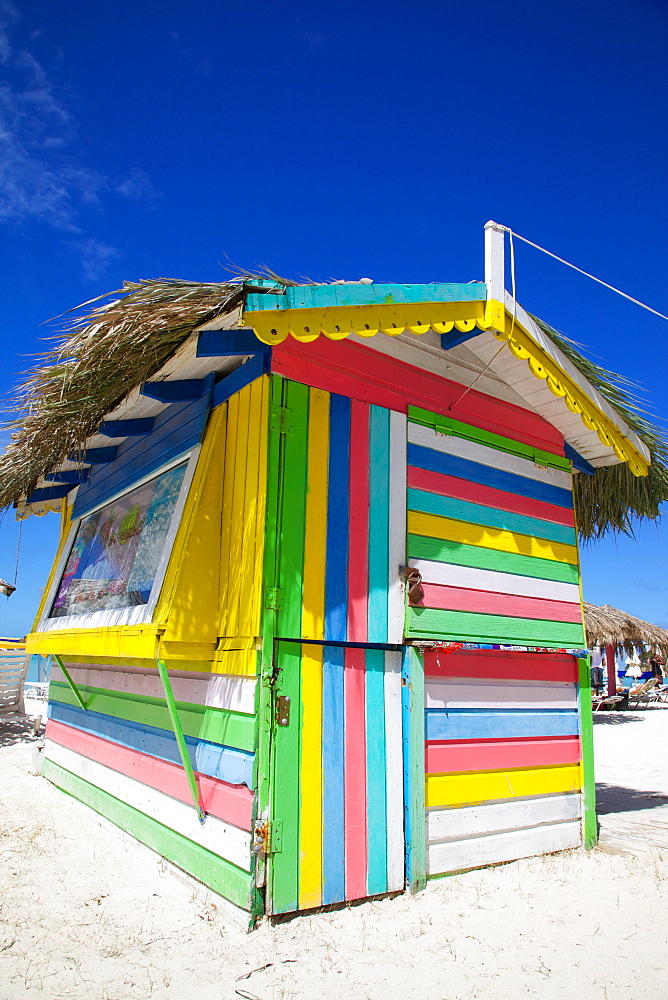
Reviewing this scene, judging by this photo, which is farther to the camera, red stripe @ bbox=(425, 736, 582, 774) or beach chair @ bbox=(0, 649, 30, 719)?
beach chair @ bbox=(0, 649, 30, 719)

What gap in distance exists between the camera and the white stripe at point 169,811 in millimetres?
3346

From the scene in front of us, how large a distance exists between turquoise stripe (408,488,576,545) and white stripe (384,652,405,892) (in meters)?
1.01

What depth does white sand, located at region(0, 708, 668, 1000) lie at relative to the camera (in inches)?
107

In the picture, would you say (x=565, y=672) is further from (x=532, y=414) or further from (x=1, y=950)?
(x=1, y=950)

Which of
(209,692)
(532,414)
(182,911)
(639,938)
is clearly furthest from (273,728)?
(532,414)

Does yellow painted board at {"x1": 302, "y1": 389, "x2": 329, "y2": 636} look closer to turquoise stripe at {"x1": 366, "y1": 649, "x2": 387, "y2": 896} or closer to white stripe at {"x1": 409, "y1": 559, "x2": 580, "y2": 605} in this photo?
turquoise stripe at {"x1": 366, "y1": 649, "x2": 387, "y2": 896}

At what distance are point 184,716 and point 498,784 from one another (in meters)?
2.14

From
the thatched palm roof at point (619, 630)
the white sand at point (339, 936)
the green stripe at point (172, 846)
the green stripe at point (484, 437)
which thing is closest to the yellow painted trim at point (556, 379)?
the green stripe at point (484, 437)

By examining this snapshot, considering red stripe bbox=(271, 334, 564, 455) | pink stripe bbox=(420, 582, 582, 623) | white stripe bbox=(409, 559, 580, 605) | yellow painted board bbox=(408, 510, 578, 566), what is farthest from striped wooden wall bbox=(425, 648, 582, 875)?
red stripe bbox=(271, 334, 564, 455)

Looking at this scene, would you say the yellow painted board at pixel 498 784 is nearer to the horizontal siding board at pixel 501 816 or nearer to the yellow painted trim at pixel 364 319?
the horizontal siding board at pixel 501 816

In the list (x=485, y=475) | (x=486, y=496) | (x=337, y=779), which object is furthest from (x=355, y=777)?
(x=485, y=475)

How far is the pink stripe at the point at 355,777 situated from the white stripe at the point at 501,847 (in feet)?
1.91

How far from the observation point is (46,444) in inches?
180

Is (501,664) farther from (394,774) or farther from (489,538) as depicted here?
(394,774)
